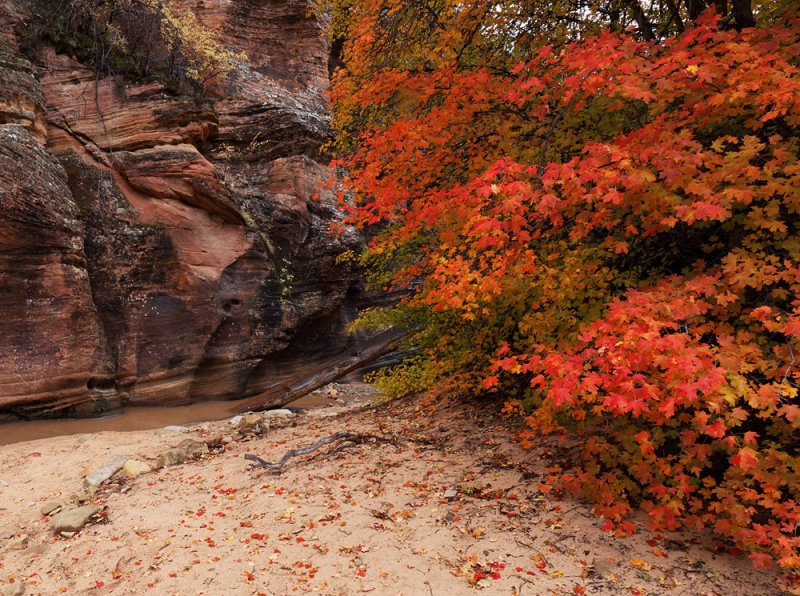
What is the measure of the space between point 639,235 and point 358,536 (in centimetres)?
393

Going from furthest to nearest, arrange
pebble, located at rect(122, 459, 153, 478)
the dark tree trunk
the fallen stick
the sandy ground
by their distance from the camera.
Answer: pebble, located at rect(122, 459, 153, 478)
the fallen stick
the dark tree trunk
the sandy ground

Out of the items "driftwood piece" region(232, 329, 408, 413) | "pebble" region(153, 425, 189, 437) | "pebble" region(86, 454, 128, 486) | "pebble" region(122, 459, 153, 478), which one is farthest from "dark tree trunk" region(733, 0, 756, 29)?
"pebble" region(153, 425, 189, 437)

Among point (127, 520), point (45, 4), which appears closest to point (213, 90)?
point (45, 4)

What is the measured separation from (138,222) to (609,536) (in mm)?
11893

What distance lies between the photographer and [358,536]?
3.83m

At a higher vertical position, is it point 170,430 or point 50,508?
point 50,508

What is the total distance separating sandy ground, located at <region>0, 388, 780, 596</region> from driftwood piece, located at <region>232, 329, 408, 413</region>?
507cm

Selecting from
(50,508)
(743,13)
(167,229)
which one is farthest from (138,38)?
(743,13)

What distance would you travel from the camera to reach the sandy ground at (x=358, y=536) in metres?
3.21

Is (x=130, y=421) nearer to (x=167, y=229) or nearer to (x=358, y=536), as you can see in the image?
(x=167, y=229)

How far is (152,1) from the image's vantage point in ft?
39.2

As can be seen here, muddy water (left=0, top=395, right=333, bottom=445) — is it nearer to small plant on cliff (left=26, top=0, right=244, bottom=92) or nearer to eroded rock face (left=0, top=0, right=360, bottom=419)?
eroded rock face (left=0, top=0, right=360, bottom=419)

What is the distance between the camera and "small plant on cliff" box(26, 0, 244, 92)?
36.6ft

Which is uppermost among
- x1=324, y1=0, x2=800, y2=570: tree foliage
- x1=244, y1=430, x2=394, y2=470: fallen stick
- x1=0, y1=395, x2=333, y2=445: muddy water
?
x1=324, y1=0, x2=800, y2=570: tree foliage
